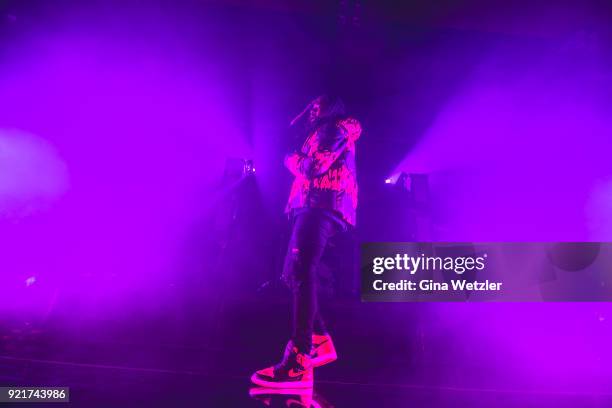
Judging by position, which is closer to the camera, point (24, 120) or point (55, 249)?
point (55, 249)

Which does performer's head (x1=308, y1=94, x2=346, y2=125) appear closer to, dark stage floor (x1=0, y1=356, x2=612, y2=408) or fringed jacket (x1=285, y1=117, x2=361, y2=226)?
fringed jacket (x1=285, y1=117, x2=361, y2=226)

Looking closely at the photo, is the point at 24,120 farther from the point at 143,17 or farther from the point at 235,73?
the point at 235,73

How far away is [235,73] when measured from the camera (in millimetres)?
4492

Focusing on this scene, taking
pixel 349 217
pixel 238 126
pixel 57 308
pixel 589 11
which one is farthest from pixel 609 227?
pixel 57 308

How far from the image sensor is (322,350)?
7.98ft

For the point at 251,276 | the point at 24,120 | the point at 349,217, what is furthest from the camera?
the point at 24,120

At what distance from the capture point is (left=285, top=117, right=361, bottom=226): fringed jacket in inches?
97.3

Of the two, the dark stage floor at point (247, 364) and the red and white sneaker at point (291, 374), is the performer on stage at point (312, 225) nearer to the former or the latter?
the red and white sneaker at point (291, 374)

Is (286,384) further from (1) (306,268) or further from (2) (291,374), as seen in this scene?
Answer: (1) (306,268)

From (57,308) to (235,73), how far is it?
3.54 m

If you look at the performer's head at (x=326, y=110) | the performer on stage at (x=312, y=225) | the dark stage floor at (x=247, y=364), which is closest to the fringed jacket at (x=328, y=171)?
the performer on stage at (x=312, y=225)

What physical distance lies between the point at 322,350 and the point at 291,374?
37cm

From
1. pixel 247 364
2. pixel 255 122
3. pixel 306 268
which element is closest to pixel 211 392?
pixel 247 364

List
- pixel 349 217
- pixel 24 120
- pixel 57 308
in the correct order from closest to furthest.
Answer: pixel 349 217 < pixel 57 308 < pixel 24 120
